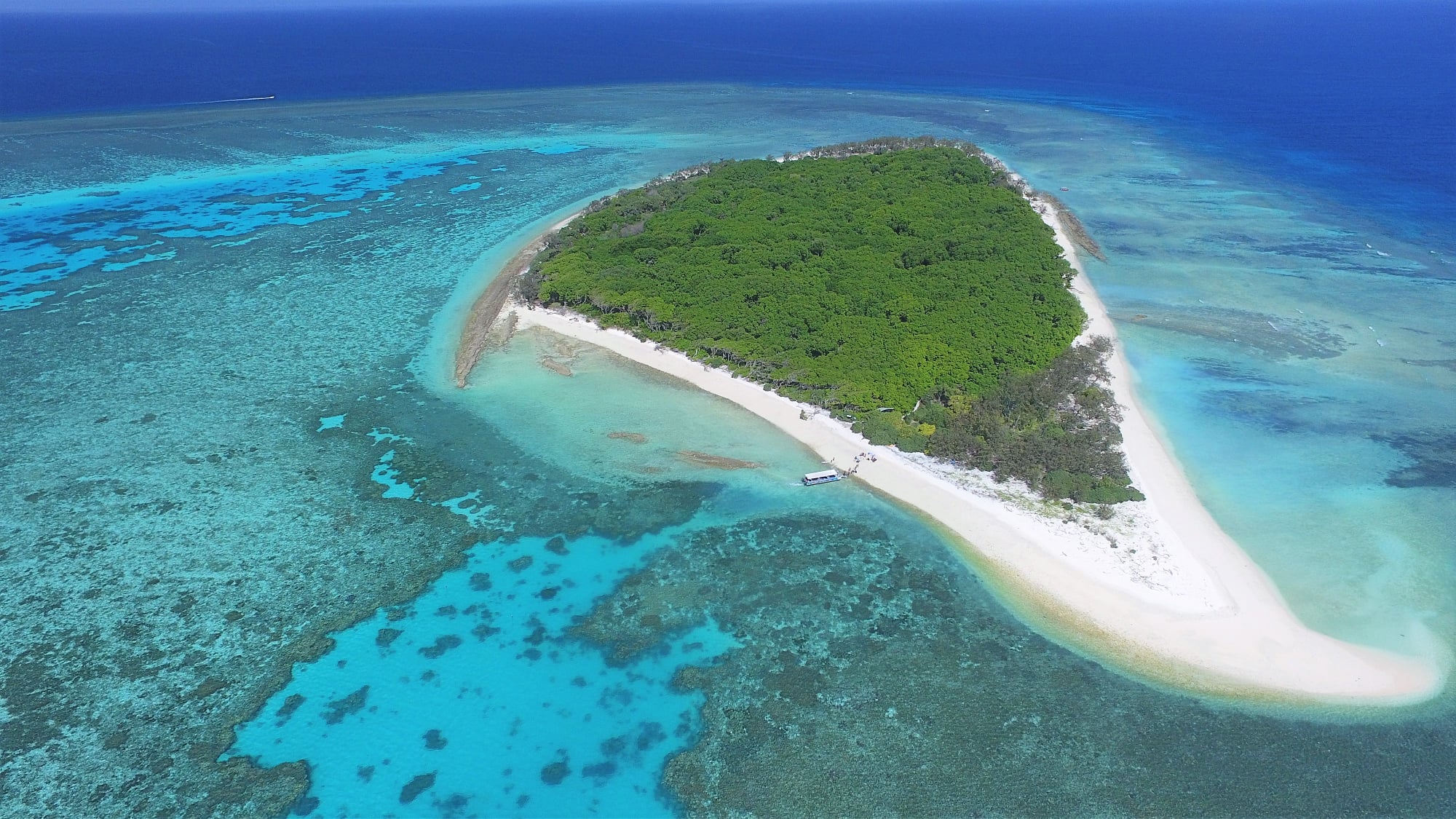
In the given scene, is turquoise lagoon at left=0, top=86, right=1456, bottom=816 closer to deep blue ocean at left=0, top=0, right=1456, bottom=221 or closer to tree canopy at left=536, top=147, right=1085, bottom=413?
tree canopy at left=536, top=147, right=1085, bottom=413

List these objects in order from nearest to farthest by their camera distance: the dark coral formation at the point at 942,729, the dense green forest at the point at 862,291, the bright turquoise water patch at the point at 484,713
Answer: the dark coral formation at the point at 942,729
the bright turquoise water patch at the point at 484,713
the dense green forest at the point at 862,291

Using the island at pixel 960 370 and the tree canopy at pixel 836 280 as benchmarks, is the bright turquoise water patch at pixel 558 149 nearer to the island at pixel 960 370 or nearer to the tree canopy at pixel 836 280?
the island at pixel 960 370

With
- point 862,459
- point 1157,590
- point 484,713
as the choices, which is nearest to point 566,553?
point 484,713

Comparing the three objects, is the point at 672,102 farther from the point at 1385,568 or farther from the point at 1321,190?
the point at 1385,568

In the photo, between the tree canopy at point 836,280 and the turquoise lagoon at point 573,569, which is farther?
the tree canopy at point 836,280

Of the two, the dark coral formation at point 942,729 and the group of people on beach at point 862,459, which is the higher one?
the group of people on beach at point 862,459

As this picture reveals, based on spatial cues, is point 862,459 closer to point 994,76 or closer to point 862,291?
point 862,291

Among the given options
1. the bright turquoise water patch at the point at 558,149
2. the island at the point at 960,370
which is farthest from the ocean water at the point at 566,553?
the bright turquoise water patch at the point at 558,149

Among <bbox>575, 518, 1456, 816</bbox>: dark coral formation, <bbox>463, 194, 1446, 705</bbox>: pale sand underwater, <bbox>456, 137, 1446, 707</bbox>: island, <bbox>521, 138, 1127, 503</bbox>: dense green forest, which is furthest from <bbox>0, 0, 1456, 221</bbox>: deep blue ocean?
<bbox>575, 518, 1456, 816</bbox>: dark coral formation
